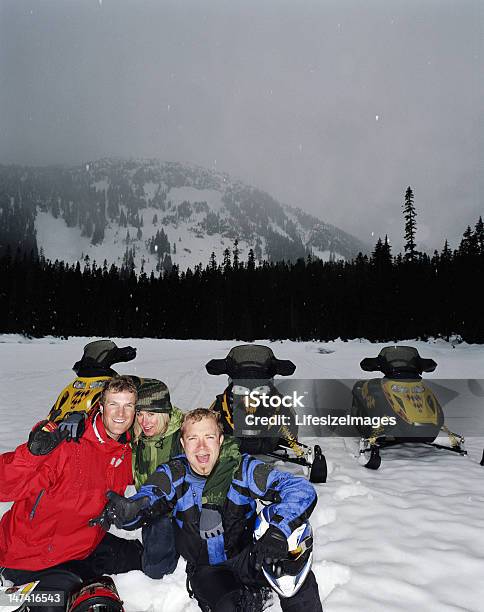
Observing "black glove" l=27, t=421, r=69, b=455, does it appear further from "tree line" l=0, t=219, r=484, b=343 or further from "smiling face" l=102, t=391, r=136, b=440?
"tree line" l=0, t=219, r=484, b=343

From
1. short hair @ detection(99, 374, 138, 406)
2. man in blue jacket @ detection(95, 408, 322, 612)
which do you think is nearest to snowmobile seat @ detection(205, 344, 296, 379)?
short hair @ detection(99, 374, 138, 406)

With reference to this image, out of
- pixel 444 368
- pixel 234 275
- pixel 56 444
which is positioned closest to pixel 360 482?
pixel 56 444

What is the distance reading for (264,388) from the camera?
19.7 feet

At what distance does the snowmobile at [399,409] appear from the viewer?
6.39 meters

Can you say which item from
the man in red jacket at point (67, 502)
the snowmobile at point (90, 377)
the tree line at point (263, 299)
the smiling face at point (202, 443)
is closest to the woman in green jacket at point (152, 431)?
the man in red jacket at point (67, 502)

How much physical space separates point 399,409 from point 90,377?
4.74m

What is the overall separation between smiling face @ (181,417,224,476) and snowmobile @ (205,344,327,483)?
9.51 feet

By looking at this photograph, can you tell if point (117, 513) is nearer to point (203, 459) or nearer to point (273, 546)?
point (203, 459)

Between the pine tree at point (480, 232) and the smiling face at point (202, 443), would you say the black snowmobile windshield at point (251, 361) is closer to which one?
the smiling face at point (202, 443)

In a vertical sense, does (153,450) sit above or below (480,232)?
below

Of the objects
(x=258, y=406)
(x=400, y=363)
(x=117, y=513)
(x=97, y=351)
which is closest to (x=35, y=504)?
(x=117, y=513)

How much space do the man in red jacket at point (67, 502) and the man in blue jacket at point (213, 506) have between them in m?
0.51

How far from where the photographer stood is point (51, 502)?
3.01m

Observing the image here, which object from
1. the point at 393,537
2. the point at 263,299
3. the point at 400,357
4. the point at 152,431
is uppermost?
the point at 263,299
